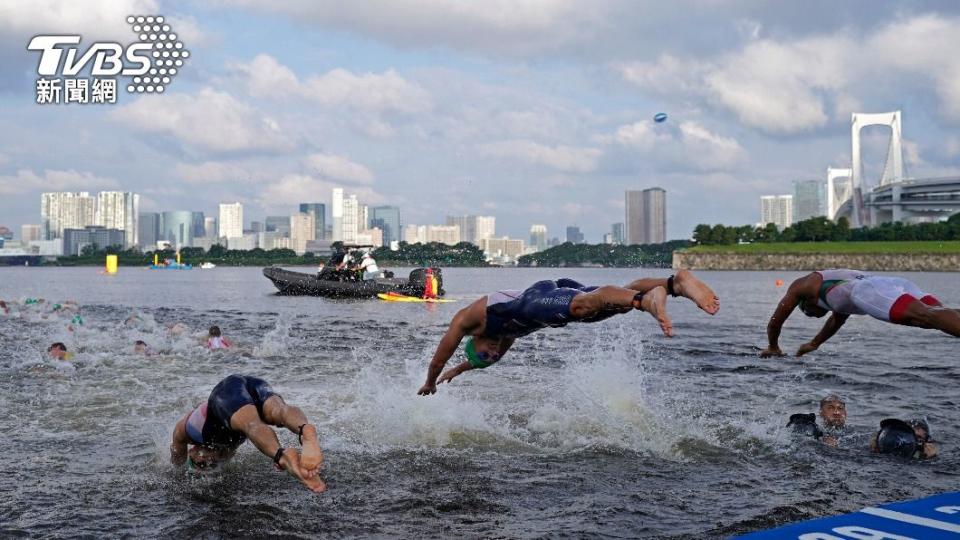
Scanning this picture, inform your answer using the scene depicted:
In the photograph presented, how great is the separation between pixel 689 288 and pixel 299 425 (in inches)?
144

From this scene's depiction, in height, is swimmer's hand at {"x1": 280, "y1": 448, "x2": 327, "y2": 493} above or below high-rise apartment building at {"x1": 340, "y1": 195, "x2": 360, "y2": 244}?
below

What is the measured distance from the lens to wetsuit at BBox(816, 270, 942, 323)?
886cm

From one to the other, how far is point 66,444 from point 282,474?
3650 millimetres

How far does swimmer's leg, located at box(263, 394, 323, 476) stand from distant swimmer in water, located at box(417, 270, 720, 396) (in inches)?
87.9

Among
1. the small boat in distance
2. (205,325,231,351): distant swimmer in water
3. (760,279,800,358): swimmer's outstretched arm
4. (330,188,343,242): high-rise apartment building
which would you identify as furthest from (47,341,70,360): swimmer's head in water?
(330,188,343,242): high-rise apartment building

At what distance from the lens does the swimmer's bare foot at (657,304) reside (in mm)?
7387

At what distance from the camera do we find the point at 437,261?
176 m

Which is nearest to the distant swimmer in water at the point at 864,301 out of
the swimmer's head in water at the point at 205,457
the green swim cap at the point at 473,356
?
the green swim cap at the point at 473,356

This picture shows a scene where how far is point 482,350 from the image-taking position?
977 cm

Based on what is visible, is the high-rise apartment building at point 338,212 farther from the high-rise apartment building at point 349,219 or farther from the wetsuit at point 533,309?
the wetsuit at point 533,309

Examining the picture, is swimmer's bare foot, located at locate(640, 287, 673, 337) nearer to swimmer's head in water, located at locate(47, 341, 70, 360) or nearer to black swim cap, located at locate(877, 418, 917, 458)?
black swim cap, located at locate(877, 418, 917, 458)

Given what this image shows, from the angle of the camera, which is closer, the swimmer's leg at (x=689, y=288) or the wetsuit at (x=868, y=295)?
the swimmer's leg at (x=689, y=288)

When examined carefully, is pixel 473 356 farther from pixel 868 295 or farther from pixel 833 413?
pixel 833 413

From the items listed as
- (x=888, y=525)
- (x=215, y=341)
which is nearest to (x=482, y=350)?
(x=888, y=525)
